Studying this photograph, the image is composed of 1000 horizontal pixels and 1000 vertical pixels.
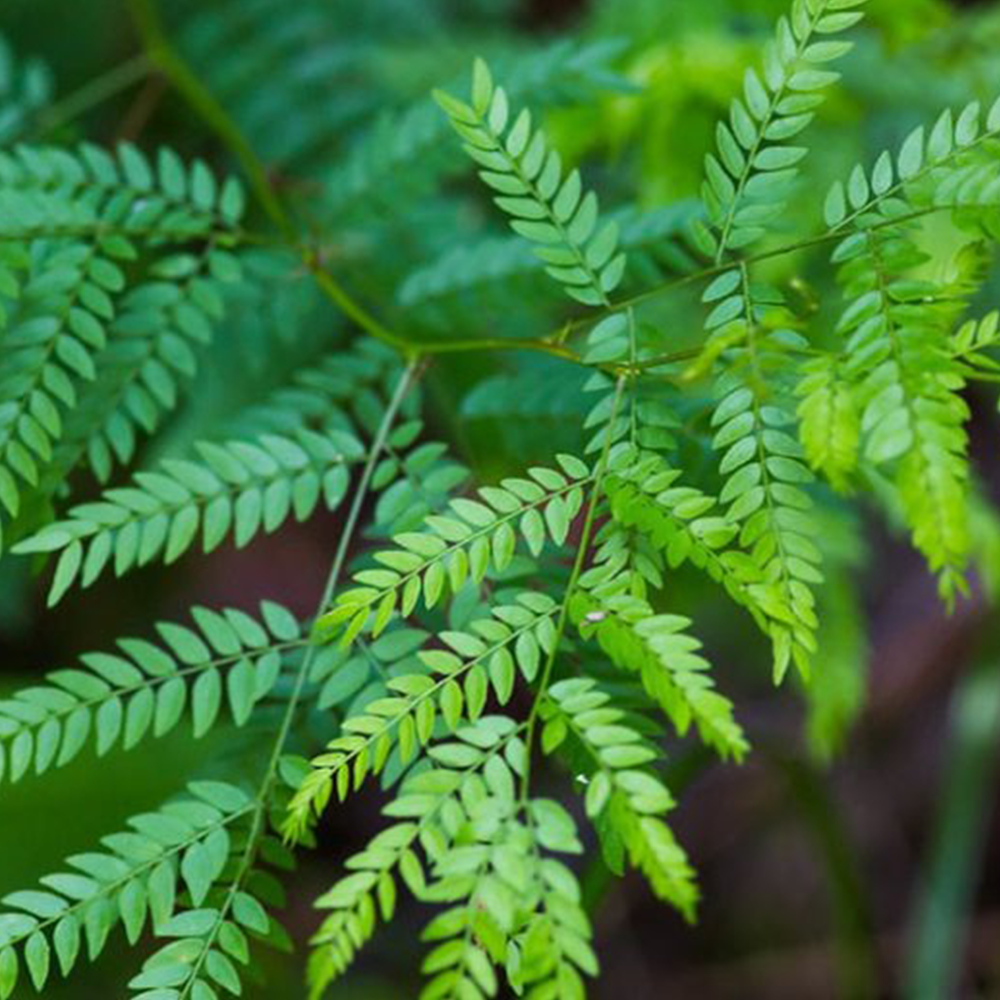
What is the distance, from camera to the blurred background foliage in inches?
65.6

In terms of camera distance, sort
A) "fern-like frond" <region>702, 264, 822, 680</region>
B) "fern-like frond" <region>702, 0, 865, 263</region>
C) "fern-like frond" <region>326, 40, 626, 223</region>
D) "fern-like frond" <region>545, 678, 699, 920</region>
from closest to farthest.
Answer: "fern-like frond" <region>545, 678, 699, 920</region>
"fern-like frond" <region>702, 264, 822, 680</region>
"fern-like frond" <region>702, 0, 865, 263</region>
"fern-like frond" <region>326, 40, 626, 223</region>

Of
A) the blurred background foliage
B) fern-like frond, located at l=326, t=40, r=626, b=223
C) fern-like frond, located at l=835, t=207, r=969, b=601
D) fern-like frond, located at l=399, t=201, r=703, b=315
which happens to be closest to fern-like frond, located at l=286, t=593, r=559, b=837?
fern-like frond, located at l=835, t=207, r=969, b=601

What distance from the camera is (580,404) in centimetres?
132

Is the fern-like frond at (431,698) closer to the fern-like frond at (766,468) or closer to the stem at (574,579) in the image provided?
the stem at (574,579)

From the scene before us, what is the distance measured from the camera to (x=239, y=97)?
91.4 inches

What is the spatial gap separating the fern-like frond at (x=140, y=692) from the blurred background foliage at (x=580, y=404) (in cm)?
19

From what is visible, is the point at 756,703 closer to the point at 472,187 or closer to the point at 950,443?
the point at 472,187

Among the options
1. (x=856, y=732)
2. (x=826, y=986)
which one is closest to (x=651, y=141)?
(x=856, y=732)

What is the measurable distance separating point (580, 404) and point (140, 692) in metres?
0.52

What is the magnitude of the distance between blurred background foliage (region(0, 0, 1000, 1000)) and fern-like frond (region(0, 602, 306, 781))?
187 mm

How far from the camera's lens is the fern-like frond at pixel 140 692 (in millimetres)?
1032

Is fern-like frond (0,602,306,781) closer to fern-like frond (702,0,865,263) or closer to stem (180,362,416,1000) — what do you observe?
stem (180,362,416,1000)

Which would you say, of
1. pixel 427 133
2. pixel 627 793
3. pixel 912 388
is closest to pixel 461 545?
pixel 627 793

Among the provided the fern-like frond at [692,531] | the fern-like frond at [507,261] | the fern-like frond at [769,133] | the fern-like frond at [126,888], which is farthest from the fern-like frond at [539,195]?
the fern-like frond at [126,888]
